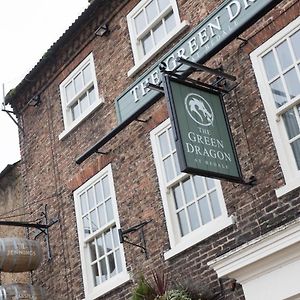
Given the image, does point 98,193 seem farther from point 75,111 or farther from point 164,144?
point 75,111

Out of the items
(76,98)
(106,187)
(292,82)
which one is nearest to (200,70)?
(292,82)

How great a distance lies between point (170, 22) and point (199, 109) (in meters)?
3.08

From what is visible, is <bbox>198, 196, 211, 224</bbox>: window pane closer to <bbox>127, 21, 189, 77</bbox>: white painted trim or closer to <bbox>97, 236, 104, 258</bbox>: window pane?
<bbox>97, 236, 104, 258</bbox>: window pane

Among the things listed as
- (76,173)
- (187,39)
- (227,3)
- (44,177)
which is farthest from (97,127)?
(227,3)

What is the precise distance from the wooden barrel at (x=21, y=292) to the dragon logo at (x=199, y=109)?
5.21 m

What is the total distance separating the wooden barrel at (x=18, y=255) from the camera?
11250 millimetres

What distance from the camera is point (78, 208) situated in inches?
455

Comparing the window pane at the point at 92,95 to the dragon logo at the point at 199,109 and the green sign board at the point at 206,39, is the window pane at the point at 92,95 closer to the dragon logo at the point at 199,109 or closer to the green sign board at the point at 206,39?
the green sign board at the point at 206,39

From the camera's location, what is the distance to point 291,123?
815 centimetres

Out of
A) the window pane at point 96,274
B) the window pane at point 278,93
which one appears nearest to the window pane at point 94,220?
the window pane at point 96,274

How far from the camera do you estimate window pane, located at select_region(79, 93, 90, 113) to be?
480 inches

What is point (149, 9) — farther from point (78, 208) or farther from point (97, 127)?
point (78, 208)

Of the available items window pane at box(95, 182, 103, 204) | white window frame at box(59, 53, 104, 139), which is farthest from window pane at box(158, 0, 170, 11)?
window pane at box(95, 182, 103, 204)

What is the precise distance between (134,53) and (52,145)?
2.84 m
